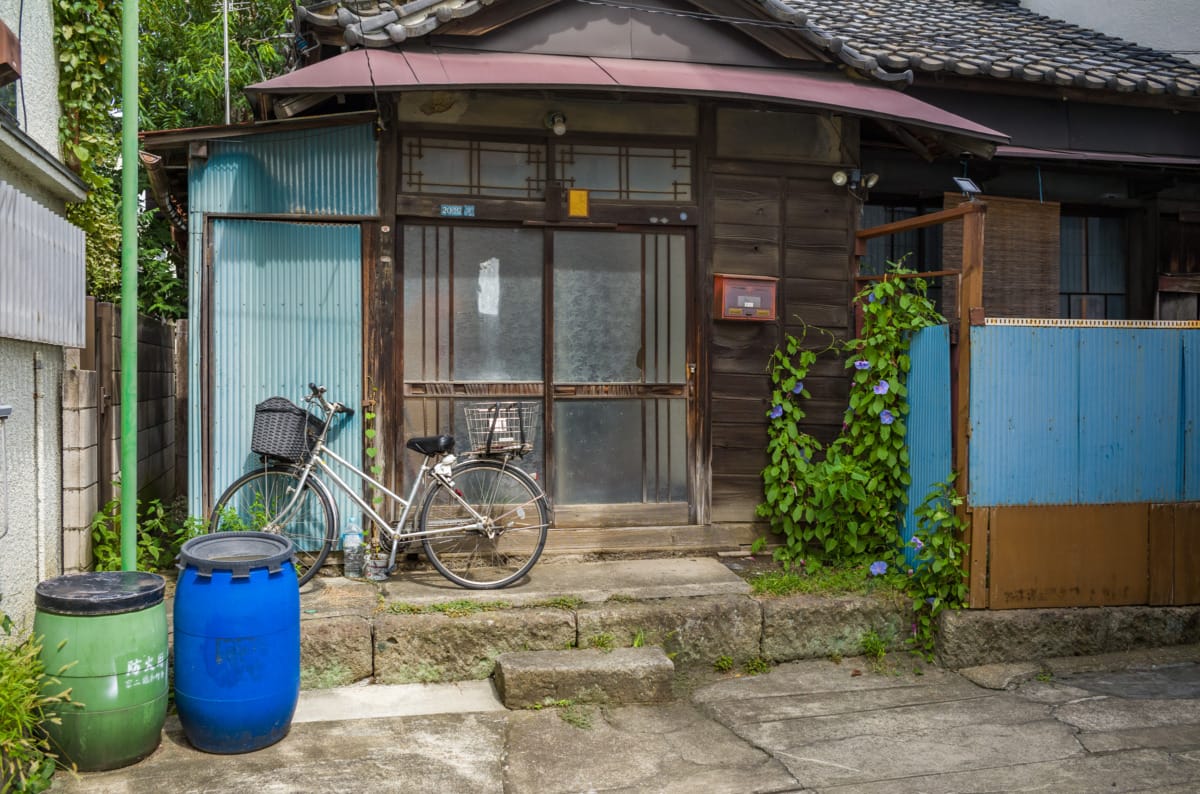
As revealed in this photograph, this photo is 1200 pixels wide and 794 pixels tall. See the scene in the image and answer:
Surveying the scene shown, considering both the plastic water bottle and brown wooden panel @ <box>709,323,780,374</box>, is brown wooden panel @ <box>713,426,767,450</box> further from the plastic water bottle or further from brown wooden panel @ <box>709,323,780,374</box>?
the plastic water bottle

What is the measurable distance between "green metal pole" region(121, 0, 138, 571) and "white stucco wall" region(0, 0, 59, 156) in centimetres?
83

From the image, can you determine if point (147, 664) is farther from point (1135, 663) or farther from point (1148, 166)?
point (1148, 166)

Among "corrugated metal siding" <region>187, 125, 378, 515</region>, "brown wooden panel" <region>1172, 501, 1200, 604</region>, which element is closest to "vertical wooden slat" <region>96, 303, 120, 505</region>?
"corrugated metal siding" <region>187, 125, 378, 515</region>

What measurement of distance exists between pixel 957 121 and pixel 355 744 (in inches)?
252

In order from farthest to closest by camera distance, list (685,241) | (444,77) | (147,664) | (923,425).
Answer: (685,241)
(923,425)
(444,77)
(147,664)

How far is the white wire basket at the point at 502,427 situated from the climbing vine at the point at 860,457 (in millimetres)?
2048

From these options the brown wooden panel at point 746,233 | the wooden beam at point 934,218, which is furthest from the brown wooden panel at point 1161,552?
the brown wooden panel at point 746,233

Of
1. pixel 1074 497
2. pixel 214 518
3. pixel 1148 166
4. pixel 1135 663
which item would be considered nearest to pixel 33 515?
pixel 214 518

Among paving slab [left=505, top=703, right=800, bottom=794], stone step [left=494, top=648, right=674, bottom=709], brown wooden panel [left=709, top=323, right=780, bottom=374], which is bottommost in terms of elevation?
paving slab [left=505, top=703, right=800, bottom=794]

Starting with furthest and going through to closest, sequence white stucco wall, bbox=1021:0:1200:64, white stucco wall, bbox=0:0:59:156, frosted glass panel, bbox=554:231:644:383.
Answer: white stucco wall, bbox=1021:0:1200:64, frosted glass panel, bbox=554:231:644:383, white stucco wall, bbox=0:0:59:156

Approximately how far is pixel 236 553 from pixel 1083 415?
19.5 feet

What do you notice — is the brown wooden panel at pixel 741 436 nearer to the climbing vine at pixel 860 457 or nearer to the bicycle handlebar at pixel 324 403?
the climbing vine at pixel 860 457

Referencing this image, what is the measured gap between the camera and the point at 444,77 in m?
6.65

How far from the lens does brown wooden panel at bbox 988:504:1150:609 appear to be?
22.5 ft
